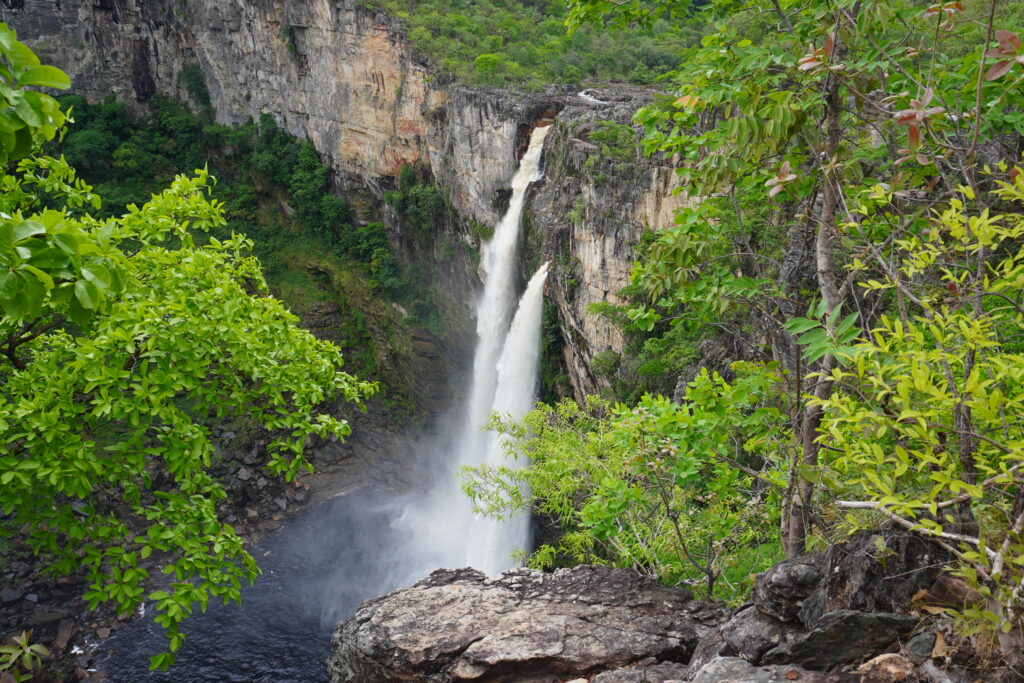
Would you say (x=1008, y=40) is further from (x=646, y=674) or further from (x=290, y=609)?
(x=290, y=609)

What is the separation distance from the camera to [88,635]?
1477 centimetres

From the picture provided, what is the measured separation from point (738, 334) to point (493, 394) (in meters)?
14.5

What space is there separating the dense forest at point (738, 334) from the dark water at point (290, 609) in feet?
26.5

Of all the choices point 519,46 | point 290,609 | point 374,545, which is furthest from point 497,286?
point 290,609

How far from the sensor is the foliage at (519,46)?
20.9 meters

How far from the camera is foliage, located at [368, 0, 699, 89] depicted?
2094 cm

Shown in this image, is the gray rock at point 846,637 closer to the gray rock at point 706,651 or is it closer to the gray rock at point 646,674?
the gray rock at point 706,651

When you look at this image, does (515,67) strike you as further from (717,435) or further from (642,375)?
(717,435)

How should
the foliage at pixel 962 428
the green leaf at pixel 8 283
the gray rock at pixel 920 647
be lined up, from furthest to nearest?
the gray rock at pixel 920 647
the foliage at pixel 962 428
the green leaf at pixel 8 283

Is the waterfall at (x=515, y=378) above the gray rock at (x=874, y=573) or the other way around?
the other way around

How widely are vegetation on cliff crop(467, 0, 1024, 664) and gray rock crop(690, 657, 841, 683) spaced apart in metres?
0.72

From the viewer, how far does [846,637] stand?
321 centimetres

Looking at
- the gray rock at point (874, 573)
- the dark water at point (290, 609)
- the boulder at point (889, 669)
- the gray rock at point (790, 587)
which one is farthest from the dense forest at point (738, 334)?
the dark water at point (290, 609)

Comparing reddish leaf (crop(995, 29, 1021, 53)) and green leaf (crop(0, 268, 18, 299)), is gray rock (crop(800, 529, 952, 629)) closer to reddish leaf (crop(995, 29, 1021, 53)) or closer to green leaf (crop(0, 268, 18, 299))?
reddish leaf (crop(995, 29, 1021, 53))
